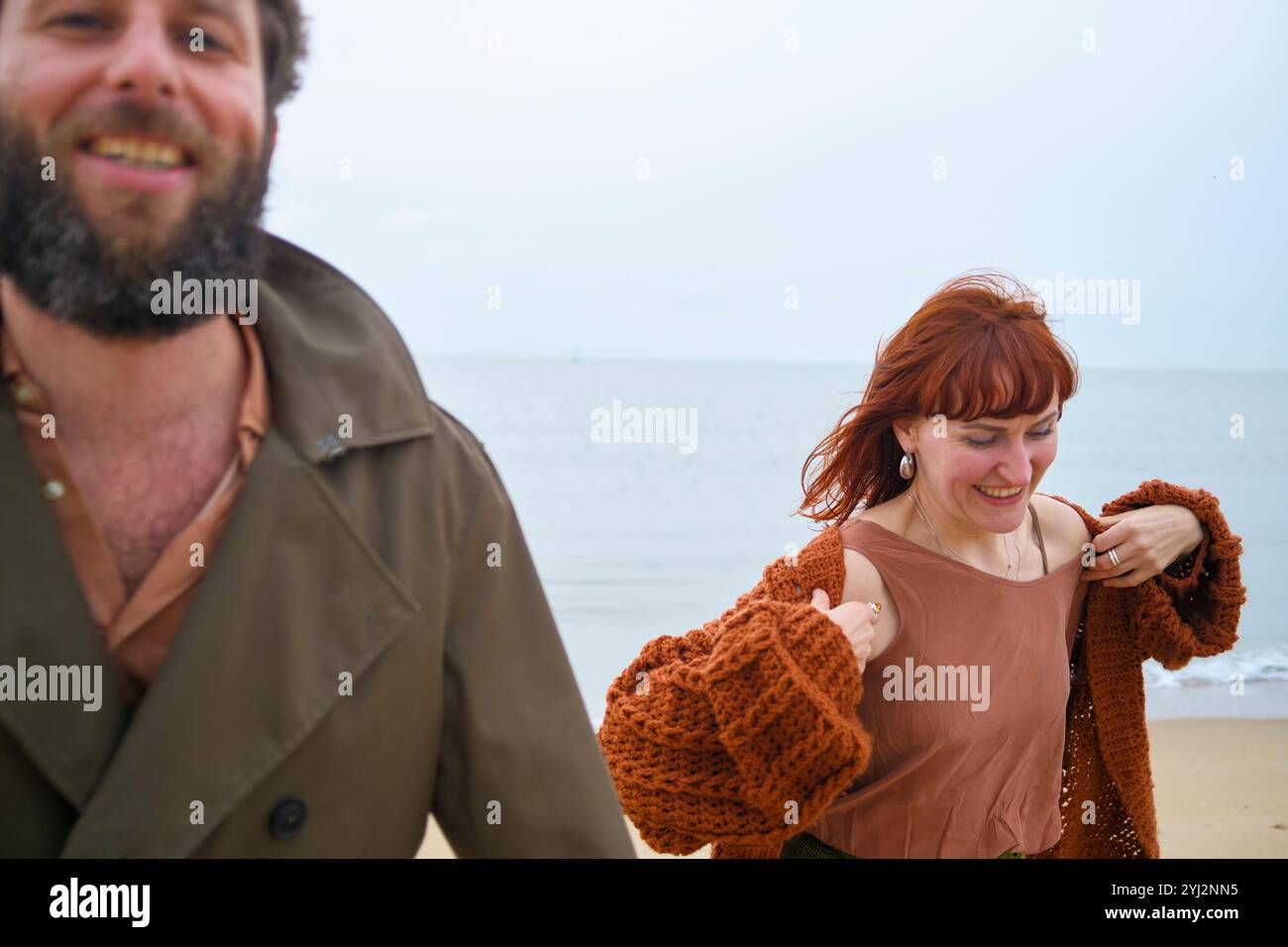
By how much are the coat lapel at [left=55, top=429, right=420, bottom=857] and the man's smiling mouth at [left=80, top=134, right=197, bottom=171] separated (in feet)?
1.07

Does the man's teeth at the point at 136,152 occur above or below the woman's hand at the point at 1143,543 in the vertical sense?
above

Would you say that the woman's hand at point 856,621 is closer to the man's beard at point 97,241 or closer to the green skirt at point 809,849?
the green skirt at point 809,849

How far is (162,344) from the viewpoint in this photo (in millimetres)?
1344

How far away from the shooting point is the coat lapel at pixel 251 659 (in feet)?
4.09

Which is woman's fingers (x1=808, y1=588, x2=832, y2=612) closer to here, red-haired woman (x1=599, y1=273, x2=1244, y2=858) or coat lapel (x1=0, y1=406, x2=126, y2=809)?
red-haired woman (x1=599, y1=273, x2=1244, y2=858)

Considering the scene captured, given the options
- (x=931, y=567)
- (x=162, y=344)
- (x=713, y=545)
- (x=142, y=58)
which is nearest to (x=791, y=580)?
(x=931, y=567)

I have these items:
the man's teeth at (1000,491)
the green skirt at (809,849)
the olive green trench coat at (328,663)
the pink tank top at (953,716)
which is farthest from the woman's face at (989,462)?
the olive green trench coat at (328,663)

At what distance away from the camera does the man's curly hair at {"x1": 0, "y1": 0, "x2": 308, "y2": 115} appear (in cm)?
139

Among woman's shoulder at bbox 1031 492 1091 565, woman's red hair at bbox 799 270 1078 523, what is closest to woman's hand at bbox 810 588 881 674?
woman's red hair at bbox 799 270 1078 523

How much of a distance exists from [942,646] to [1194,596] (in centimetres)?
70

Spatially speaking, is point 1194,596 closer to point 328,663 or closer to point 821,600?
point 821,600

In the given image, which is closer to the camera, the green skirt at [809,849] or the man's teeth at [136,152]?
the man's teeth at [136,152]

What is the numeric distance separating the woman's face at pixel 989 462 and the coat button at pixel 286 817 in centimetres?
152
